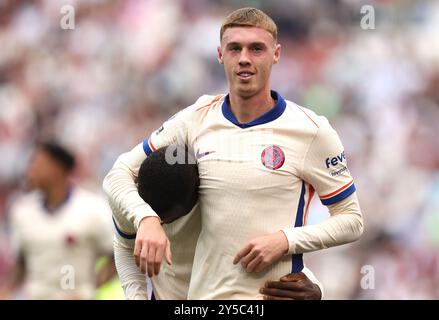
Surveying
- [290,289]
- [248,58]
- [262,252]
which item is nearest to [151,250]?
[262,252]

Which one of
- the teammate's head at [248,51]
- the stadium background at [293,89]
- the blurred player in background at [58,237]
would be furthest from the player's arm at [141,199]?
the stadium background at [293,89]

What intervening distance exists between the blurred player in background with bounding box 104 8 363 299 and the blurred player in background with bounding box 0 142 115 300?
2523mm

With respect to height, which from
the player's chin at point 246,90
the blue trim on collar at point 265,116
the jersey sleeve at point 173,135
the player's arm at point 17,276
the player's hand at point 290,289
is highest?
the player's chin at point 246,90

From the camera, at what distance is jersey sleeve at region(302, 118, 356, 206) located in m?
3.15

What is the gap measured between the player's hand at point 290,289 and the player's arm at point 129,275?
2.21ft

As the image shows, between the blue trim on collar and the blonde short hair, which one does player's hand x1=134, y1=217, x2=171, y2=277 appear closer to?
the blue trim on collar

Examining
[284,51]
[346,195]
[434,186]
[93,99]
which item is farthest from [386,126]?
[346,195]

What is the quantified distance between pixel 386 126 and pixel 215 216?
4.17 m

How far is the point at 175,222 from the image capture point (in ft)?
10.8

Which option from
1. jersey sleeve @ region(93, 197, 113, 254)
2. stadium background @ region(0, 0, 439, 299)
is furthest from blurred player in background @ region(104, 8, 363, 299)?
stadium background @ region(0, 0, 439, 299)

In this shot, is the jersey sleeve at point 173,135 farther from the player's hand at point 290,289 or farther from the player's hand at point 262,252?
the player's hand at point 290,289

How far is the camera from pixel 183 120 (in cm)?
333

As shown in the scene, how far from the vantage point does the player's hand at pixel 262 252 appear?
118 inches

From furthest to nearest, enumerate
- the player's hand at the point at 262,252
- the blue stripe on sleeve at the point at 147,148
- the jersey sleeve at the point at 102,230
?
the jersey sleeve at the point at 102,230
the blue stripe on sleeve at the point at 147,148
the player's hand at the point at 262,252
